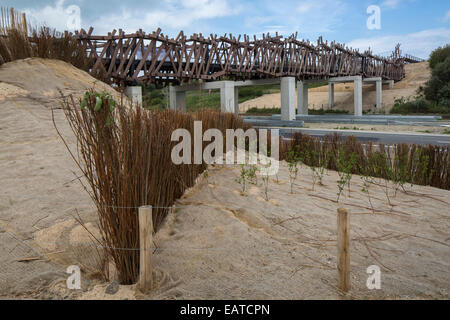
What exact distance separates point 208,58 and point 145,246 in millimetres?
16441

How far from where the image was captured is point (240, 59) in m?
19.1

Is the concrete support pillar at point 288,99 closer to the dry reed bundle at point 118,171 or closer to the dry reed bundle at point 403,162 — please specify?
the dry reed bundle at point 403,162

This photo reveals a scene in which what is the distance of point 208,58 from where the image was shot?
17.9 metres

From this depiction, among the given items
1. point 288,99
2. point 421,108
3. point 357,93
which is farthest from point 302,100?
point 421,108

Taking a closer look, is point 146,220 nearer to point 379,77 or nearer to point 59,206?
point 59,206

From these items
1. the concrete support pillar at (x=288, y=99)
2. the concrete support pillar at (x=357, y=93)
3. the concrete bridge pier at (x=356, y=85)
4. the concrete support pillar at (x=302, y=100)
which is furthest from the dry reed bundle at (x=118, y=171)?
the concrete support pillar at (x=357, y=93)

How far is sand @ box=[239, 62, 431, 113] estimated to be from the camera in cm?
3703

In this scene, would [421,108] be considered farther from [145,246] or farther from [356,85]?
[145,246]

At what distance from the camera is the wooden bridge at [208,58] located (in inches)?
566

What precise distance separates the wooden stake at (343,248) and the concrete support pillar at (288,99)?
19.3 m

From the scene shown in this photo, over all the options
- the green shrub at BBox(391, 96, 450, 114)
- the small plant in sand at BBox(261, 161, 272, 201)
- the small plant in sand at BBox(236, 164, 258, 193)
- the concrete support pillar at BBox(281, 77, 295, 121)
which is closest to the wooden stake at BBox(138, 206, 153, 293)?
the small plant in sand at BBox(261, 161, 272, 201)

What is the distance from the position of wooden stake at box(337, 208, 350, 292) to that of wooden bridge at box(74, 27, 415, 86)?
1000cm

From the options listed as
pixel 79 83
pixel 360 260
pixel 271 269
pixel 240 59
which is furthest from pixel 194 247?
pixel 240 59
